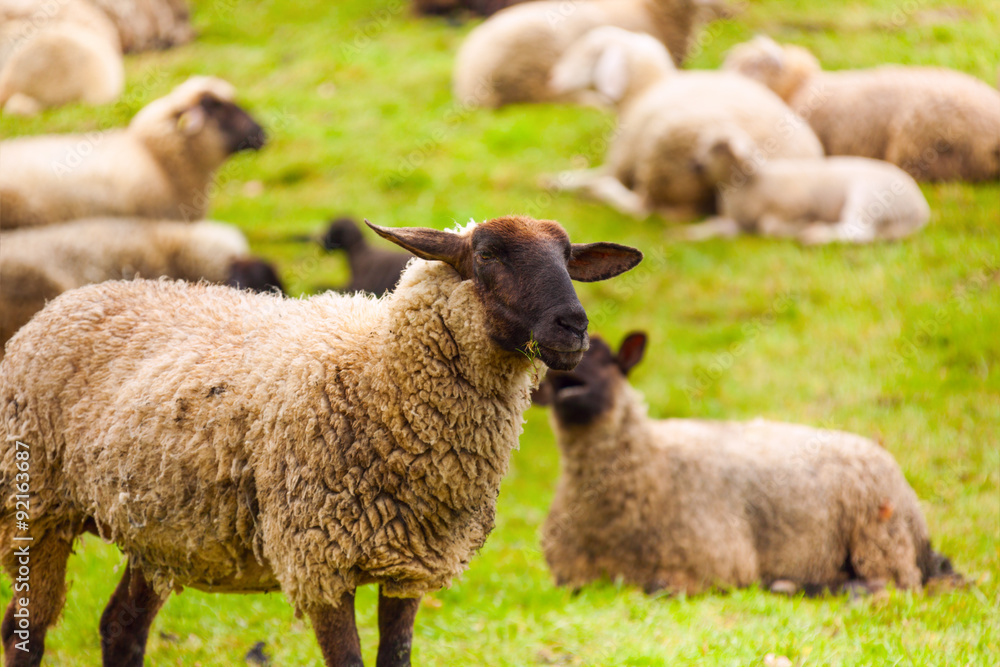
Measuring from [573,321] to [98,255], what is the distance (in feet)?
20.2

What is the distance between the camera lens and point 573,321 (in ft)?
11.2

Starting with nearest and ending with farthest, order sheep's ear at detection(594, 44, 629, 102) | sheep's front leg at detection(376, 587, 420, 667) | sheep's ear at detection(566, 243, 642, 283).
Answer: sheep's front leg at detection(376, 587, 420, 667) → sheep's ear at detection(566, 243, 642, 283) → sheep's ear at detection(594, 44, 629, 102)

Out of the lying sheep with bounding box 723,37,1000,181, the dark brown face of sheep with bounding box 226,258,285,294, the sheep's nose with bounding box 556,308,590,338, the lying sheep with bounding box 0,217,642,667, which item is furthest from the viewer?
the lying sheep with bounding box 723,37,1000,181

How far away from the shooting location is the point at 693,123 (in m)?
10.8

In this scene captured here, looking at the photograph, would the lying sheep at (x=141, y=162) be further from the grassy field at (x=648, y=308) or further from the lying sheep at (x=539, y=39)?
the lying sheep at (x=539, y=39)

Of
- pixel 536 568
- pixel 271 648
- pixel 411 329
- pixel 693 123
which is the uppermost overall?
pixel 411 329

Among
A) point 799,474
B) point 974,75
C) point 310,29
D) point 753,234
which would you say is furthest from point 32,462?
point 310,29

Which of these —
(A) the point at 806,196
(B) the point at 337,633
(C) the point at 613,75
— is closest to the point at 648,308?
(A) the point at 806,196

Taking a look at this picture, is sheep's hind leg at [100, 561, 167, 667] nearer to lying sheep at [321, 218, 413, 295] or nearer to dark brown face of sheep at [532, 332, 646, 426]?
dark brown face of sheep at [532, 332, 646, 426]

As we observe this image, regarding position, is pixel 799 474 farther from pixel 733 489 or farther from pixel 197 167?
pixel 197 167

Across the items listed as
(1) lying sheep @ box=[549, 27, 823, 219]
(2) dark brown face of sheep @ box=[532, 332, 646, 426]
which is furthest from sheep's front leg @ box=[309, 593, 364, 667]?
(1) lying sheep @ box=[549, 27, 823, 219]

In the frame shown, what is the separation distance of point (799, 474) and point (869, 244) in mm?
4222

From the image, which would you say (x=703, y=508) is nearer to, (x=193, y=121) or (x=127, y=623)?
(x=127, y=623)

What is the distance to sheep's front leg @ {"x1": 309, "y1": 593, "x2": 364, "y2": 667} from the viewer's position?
3.61m
